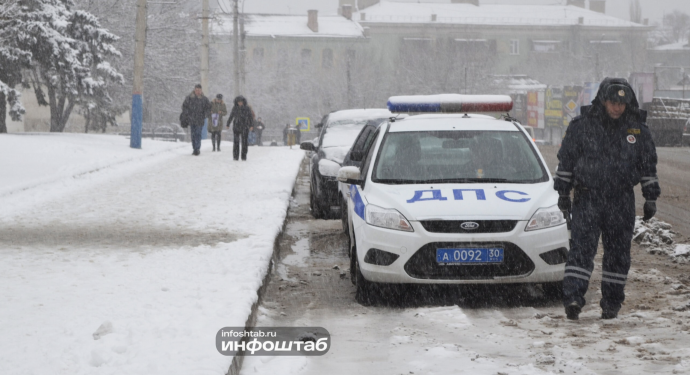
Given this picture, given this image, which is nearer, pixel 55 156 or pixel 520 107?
pixel 55 156

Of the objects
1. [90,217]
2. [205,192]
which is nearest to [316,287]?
[90,217]

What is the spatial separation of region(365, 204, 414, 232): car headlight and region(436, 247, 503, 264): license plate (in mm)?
307

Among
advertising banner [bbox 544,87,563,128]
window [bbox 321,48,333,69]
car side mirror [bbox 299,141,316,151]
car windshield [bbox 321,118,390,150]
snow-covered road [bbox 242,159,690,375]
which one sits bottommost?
snow-covered road [bbox 242,159,690,375]

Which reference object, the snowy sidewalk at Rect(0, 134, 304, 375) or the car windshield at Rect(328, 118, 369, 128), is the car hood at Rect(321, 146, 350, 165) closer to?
the snowy sidewalk at Rect(0, 134, 304, 375)

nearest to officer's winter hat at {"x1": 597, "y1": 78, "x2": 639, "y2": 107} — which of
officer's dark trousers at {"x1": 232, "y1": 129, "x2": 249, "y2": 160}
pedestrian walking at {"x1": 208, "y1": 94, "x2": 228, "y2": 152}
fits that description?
officer's dark trousers at {"x1": 232, "y1": 129, "x2": 249, "y2": 160}

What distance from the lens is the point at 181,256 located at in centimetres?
857

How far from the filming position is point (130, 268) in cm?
790

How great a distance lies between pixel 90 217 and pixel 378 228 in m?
5.55

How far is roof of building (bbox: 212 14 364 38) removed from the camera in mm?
Answer: 101000

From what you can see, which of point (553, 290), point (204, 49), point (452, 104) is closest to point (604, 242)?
point (553, 290)

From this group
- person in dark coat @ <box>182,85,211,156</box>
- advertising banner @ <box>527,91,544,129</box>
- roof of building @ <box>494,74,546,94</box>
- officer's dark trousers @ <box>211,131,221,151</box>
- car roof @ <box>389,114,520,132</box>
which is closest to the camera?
car roof @ <box>389,114,520,132</box>

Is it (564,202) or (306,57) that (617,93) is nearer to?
(564,202)

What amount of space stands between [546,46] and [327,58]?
27.4 metres

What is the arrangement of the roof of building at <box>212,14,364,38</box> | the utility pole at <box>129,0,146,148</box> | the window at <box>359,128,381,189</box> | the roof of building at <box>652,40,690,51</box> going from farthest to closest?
the roof of building at <box>652,40,690,51</box> < the roof of building at <box>212,14,364,38</box> < the utility pole at <box>129,0,146,148</box> < the window at <box>359,128,381,189</box>
